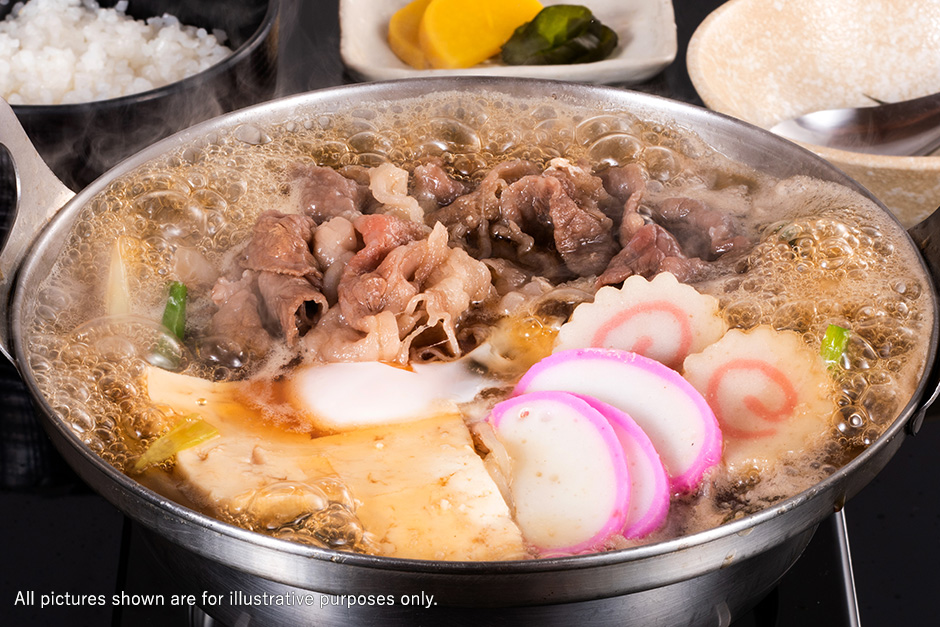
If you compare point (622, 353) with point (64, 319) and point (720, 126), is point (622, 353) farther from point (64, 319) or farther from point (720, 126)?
point (64, 319)

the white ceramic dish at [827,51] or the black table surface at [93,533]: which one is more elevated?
the white ceramic dish at [827,51]

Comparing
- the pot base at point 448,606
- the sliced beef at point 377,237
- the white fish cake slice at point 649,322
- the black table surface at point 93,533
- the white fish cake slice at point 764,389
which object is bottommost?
the black table surface at point 93,533

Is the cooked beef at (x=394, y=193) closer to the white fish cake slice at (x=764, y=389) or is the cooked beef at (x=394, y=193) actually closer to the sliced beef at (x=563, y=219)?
the sliced beef at (x=563, y=219)

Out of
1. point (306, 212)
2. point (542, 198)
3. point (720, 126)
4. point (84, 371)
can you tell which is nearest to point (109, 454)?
point (84, 371)

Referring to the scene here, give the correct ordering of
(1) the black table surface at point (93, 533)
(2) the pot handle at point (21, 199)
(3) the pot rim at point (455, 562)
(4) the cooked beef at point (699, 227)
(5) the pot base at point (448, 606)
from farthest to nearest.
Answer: (1) the black table surface at point (93, 533) < (4) the cooked beef at point (699, 227) < (2) the pot handle at point (21, 199) < (5) the pot base at point (448, 606) < (3) the pot rim at point (455, 562)

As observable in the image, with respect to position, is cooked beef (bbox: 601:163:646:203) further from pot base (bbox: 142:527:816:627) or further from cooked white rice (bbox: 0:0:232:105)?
cooked white rice (bbox: 0:0:232:105)

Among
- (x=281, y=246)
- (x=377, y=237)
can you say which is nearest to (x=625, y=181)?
(x=377, y=237)

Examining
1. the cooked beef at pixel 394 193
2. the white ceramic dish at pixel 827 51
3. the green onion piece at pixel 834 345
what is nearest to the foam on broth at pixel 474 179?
the green onion piece at pixel 834 345
